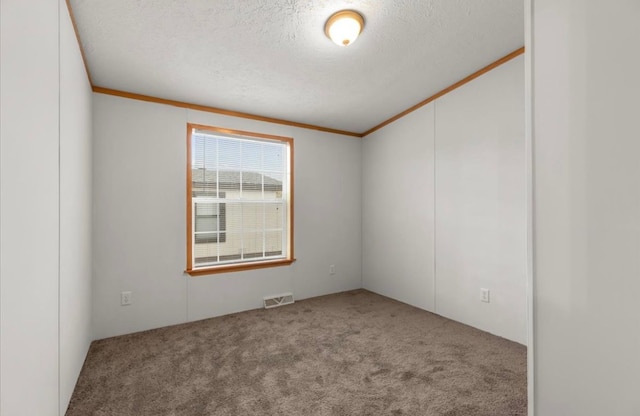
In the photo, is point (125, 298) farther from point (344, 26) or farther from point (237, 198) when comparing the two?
point (344, 26)

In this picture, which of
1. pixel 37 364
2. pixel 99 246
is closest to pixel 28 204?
pixel 37 364

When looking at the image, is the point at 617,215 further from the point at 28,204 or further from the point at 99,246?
the point at 99,246

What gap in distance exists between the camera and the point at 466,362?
2281mm

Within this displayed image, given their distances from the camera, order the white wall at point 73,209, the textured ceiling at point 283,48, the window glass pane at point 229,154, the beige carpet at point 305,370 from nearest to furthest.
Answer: the white wall at point 73,209, the beige carpet at point 305,370, the textured ceiling at point 283,48, the window glass pane at point 229,154

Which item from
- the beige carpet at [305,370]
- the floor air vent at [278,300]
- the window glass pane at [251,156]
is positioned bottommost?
the beige carpet at [305,370]

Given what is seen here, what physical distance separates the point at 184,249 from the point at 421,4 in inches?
122

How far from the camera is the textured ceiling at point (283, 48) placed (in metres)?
1.94

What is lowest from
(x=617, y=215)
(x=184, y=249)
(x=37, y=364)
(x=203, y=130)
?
(x=37, y=364)

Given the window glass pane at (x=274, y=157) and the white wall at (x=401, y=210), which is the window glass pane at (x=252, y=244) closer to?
the window glass pane at (x=274, y=157)

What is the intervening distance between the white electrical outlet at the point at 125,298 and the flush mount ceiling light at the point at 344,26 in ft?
9.80

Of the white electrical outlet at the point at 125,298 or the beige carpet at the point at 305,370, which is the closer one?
the beige carpet at the point at 305,370

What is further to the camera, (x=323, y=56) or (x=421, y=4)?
(x=323, y=56)

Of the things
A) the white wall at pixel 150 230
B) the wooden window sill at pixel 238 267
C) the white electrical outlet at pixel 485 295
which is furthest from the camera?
the wooden window sill at pixel 238 267

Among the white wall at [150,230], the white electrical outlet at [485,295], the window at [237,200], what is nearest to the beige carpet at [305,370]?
the white wall at [150,230]
